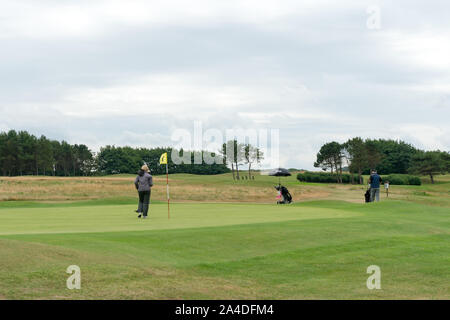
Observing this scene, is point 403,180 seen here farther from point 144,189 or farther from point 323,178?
point 144,189

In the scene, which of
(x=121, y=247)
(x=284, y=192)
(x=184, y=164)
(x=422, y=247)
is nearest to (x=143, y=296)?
(x=121, y=247)

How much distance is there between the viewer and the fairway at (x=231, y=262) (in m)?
10.5

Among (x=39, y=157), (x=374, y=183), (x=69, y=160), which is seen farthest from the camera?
(x=69, y=160)

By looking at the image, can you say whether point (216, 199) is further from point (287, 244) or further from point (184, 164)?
point (184, 164)

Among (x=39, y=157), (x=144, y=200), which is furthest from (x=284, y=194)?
(x=39, y=157)

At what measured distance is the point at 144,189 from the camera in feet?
84.6

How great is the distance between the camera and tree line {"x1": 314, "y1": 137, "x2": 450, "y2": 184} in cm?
11531

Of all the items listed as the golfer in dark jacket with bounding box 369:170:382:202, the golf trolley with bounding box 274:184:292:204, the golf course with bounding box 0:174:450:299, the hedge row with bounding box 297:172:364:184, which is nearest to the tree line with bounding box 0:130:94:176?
the hedge row with bounding box 297:172:364:184

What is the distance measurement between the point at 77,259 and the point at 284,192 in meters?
31.8

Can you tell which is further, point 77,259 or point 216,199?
point 216,199

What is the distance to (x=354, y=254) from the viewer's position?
14594mm

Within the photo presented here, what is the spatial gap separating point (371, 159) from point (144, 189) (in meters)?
96.4

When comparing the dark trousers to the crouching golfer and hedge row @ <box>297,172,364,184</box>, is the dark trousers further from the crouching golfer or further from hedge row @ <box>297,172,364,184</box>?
hedge row @ <box>297,172,364,184</box>
